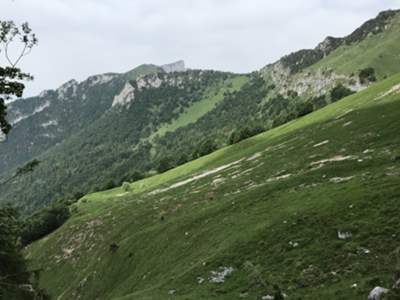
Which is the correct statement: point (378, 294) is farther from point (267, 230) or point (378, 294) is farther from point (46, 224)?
point (46, 224)

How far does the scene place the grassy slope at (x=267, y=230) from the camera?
27.3 m

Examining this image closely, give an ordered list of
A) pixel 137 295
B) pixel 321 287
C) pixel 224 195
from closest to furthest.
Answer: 1. pixel 321 287
2. pixel 137 295
3. pixel 224 195

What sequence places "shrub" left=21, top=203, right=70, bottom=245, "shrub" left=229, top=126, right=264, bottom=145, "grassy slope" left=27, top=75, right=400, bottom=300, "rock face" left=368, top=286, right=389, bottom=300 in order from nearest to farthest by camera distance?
1. "rock face" left=368, top=286, right=389, bottom=300
2. "grassy slope" left=27, top=75, right=400, bottom=300
3. "shrub" left=21, top=203, right=70, bottom=245
4. "shrub" left=229, top=126, right=264, bottom=145

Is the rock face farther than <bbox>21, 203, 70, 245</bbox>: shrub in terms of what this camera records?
No

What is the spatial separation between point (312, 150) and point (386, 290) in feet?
150

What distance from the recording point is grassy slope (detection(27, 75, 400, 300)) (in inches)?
1073

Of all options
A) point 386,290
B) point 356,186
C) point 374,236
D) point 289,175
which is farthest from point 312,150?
point 386,290

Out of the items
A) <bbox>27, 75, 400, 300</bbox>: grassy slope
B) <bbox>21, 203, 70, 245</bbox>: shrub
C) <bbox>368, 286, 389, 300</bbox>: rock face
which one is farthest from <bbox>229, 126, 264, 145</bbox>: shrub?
<bbox>368, 286, 389, 300</bbox>: rock face

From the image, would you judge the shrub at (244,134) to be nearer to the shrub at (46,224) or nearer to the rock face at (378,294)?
the shrub at (46,224)

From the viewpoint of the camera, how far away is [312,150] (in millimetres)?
63375

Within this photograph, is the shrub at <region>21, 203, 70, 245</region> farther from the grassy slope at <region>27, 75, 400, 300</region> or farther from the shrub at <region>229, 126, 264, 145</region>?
the shrub at <region>229, 126, 264, 145</region>

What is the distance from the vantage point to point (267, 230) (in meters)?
35.9

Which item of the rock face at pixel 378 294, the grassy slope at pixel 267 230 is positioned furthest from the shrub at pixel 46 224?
the rock face at pixel 378 294

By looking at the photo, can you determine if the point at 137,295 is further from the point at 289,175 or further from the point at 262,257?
the point at 289,175
